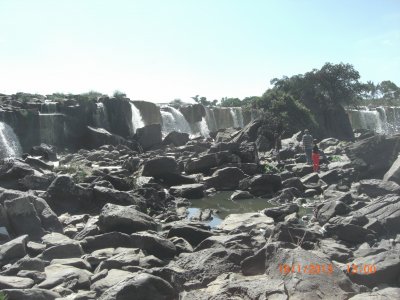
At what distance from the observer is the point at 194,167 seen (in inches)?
819

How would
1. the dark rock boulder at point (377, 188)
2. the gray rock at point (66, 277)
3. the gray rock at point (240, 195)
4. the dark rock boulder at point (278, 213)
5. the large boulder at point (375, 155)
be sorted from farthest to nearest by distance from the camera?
1. the large boulder at point (375, 155)
2. the gray rock at point (240, 195)
3. the dark rock boulder at point (377, 188)
4. the dark rock boulder at point (278, 213)
5. the gray rock at point (66, 277)

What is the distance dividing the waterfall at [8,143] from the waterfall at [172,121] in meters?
16.0

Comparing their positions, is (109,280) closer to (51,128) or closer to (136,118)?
(51,128)

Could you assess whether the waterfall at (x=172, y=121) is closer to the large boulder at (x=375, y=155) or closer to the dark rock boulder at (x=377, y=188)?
the large boulder at (x=375, y=155)

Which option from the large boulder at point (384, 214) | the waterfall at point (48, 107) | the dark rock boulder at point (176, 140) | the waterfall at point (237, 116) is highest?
the waterfall at point (48, 107)

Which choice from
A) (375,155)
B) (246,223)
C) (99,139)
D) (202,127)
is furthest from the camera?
(202,127)

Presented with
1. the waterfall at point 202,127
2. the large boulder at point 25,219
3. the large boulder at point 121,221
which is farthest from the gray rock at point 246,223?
the waterfall at point 202,127

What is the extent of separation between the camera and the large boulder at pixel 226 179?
18.4 metres

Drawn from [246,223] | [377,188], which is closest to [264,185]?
[377,188]

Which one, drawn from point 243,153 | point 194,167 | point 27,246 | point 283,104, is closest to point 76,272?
point 27,246

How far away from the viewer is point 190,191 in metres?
16.8

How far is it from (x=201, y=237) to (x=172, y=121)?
119 feet

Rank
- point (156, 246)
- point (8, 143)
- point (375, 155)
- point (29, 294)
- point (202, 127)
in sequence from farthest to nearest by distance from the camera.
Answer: point (202, 127) < point (8, 143) < point (375, 155) < point (156, 246) < point (29, 294)

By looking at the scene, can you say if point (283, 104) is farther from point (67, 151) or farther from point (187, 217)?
point (187, 217)
